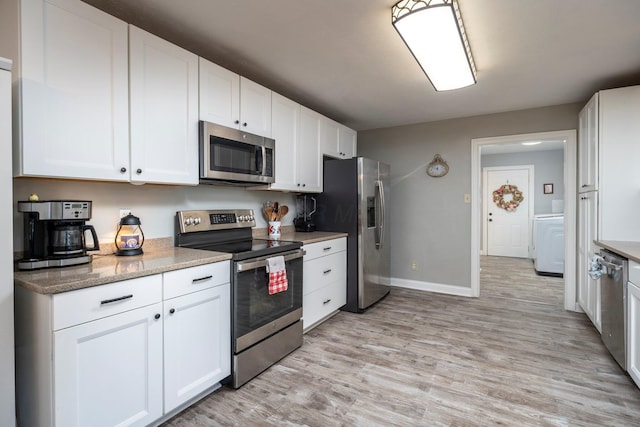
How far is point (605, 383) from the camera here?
2.08m

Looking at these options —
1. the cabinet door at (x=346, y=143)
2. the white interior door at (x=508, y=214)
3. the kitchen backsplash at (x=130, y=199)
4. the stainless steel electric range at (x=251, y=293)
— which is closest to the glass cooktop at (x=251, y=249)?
the stainless steel electric range at (x=251, y=293)

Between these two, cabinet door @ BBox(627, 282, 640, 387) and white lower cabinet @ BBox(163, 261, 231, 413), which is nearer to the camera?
white lower cabinet @ BBox(163, 261, 231, 413)

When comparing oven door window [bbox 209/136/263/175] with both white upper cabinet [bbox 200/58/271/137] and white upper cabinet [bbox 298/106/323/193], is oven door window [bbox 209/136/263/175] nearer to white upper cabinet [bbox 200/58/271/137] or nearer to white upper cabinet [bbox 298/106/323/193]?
white upper cabinet [bbox 200/58/271/137]

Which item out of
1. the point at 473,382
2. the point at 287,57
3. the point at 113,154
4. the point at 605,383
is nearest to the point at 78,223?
the point at 113,154

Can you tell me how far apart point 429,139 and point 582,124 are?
1.59 m

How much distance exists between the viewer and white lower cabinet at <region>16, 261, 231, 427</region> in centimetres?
127

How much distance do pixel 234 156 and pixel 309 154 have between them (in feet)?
3.59

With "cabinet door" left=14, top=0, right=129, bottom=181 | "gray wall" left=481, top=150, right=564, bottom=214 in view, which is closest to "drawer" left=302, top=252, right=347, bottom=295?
"cabinet door" left=14, top=0, right=129, bottom=181

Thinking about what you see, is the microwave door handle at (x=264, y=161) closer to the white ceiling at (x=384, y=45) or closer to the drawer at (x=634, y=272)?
the white ceiling at (x=384, y=45)

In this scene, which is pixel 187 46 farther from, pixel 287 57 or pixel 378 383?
pixel 378 383

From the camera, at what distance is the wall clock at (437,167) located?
→ 4207mm

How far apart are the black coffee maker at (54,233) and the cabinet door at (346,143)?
277 centimetres

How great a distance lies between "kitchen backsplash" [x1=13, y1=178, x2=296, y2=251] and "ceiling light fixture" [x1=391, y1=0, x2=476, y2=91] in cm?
183

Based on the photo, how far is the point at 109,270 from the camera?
150cm
